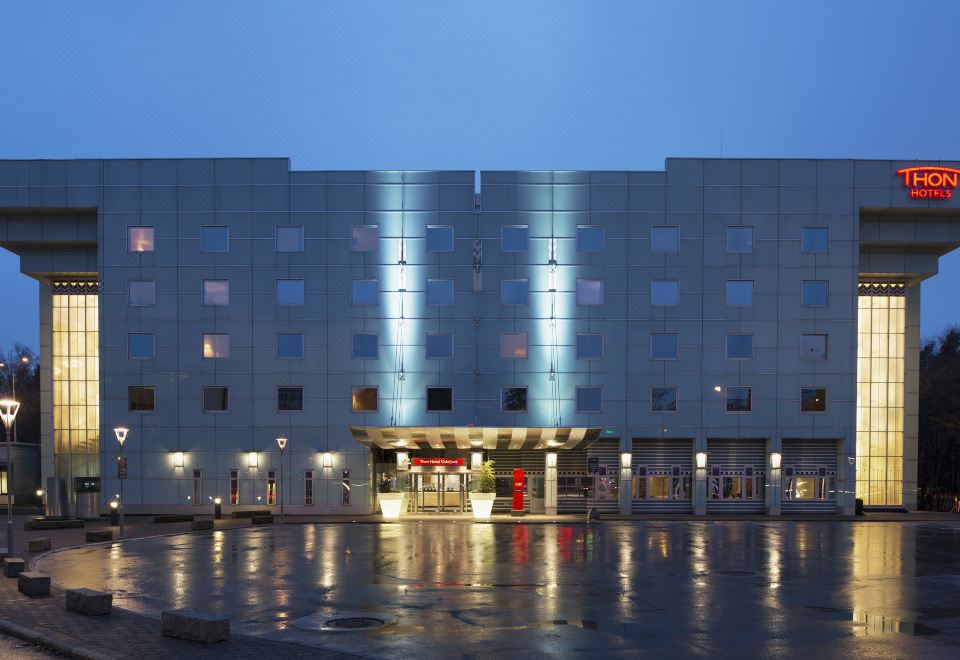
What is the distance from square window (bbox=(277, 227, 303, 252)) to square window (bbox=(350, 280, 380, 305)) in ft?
12.2

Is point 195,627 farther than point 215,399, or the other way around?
point 215,399

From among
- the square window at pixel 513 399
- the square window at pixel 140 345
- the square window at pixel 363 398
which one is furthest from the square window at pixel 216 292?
the square window at pixel 513 399

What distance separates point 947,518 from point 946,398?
2923cm

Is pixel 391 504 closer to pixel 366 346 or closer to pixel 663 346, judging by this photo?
pixel 366 346

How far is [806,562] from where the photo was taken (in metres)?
26.7

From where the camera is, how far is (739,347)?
157 feet

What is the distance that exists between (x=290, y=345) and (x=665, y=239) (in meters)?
21.6

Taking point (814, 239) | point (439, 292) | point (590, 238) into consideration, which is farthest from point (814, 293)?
point (439, 292)

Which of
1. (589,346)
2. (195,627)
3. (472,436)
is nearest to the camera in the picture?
(195,627)

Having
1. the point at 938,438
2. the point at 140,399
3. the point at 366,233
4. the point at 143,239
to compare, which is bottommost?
the point at 938,438

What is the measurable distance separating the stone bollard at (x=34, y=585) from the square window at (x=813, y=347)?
130ft

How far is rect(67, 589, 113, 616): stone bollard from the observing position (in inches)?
658

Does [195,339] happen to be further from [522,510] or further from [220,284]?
[522,510]

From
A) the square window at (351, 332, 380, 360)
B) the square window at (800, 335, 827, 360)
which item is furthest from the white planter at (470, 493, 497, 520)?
the square window at (800, 335, 827, 360)
